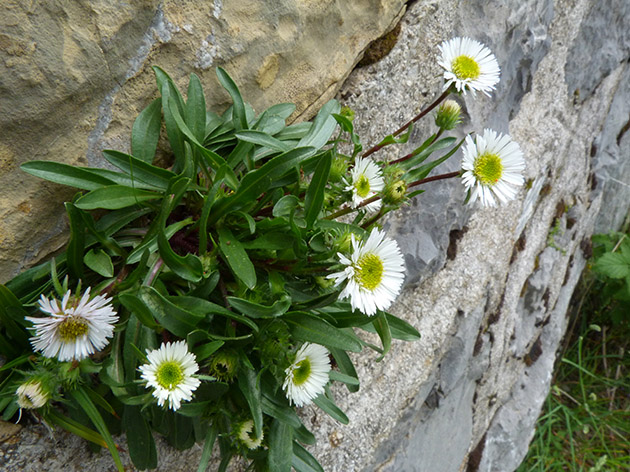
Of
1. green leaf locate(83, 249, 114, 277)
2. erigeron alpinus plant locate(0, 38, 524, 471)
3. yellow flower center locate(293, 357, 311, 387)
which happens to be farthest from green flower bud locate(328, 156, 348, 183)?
green leaf locate(83, 249, 114, 277)

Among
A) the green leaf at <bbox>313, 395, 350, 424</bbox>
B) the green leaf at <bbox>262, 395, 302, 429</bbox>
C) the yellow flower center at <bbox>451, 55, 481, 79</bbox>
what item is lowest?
the green leaf at <bbox>262, 395, 302, 429</bbox>

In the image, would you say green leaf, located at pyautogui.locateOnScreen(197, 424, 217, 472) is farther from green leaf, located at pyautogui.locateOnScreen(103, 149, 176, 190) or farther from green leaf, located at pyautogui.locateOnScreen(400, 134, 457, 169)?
green leaf, located at pyautogui.locateOnScreen(400, 134, 457, 169)

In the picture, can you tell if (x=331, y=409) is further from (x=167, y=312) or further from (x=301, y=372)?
(x=167, y=312)

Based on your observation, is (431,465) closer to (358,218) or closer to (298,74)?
(358,218)

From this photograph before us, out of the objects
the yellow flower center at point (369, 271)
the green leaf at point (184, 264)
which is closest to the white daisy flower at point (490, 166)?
the yellow flower center at point (369, 271)

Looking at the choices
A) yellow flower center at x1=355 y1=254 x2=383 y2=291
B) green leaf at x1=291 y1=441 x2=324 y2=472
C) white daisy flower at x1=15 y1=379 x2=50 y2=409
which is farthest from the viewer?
green leaf at x1=291 y1=441 x2=324 y2=472

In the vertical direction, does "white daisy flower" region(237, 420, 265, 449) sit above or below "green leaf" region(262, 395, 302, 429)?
below

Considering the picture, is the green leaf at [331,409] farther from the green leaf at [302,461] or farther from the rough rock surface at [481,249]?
the rough rock surface at [481,249]

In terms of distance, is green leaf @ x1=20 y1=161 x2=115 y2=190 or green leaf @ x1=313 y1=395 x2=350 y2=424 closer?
green leaf @ x1=20 y1=161 x2=115 y2=190
